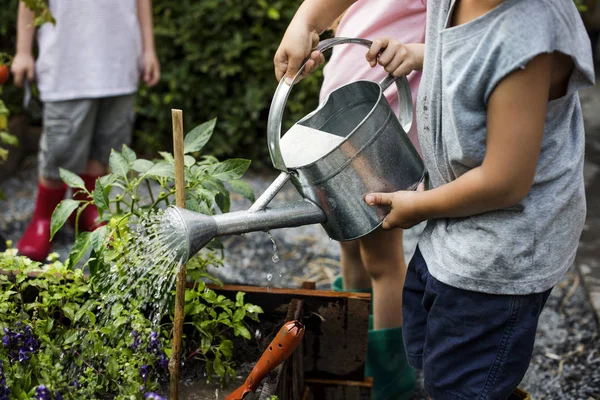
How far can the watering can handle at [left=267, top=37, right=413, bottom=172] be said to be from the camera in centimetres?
133

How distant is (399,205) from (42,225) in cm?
213

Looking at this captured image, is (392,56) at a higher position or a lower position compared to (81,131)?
higher

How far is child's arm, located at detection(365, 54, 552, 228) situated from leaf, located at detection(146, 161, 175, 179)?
68 cm

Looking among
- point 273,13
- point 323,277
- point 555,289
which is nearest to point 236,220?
point 323,277

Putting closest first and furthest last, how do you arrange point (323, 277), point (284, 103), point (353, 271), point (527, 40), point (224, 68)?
point (527, 40)
point (284, 103)
point (353, 271)
point (323, 277)
point (224, 68)

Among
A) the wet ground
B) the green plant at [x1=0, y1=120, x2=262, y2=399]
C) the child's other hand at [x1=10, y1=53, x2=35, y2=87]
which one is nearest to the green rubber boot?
the wet ground

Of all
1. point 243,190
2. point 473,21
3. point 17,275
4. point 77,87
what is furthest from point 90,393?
point 77,87

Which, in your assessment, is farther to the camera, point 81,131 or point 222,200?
point 81,131

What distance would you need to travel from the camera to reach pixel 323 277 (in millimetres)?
3016

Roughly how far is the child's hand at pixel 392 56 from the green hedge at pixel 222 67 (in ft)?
7.12

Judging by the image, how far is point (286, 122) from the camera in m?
4.05

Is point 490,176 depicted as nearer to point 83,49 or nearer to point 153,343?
point 153,343

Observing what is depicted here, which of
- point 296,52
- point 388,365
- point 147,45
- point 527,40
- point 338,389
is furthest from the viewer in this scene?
point 147,45

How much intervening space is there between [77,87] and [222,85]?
112 cm
